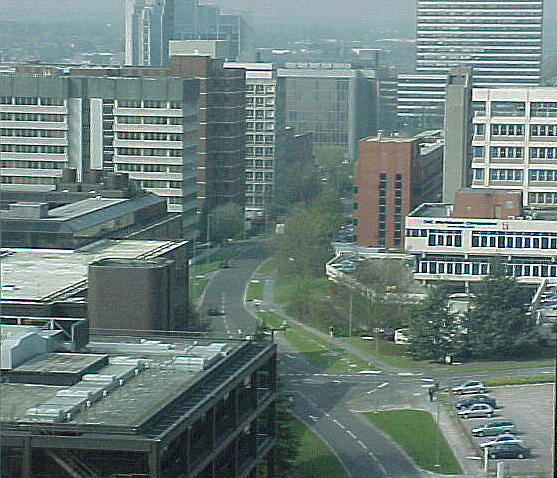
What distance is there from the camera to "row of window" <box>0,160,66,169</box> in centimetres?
914

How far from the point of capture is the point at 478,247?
23.7 feet

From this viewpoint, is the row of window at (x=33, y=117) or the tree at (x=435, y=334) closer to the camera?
the tree at (x=435, y=334)

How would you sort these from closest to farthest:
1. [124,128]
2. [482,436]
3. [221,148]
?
[482,436], [124,128], [221,148]

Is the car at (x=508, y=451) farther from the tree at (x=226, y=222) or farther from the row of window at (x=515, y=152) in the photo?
the tree at (x=226, y=222)

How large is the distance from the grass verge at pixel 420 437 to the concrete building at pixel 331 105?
9.29 meters

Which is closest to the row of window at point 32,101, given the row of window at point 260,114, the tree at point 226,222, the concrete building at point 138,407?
the tree at point 226,222

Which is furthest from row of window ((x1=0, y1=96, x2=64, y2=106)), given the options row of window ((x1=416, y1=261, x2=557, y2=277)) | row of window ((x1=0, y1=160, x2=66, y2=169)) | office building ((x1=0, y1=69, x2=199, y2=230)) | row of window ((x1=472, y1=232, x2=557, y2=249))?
row of window ((x1=472, y1=232, x2=557, y2=249))

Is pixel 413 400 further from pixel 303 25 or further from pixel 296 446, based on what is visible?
pixel 303 25

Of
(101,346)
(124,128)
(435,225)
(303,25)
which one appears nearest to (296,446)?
(101,346)

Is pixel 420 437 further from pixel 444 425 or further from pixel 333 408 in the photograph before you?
pixel 333 408

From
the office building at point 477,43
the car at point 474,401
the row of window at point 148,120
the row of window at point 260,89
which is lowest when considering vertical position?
the car at point 474,401

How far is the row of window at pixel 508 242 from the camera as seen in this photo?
23.7 ft

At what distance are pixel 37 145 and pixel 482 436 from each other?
528 centimetres

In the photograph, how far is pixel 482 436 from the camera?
181 inches
